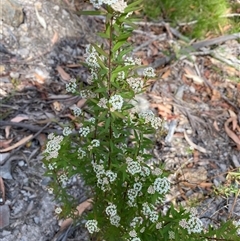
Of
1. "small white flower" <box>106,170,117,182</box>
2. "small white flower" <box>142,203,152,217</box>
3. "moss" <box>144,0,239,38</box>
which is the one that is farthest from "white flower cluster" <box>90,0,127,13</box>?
"moss" <box>144,0,239,38</box>

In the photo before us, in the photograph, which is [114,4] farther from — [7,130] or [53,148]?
[7,130]

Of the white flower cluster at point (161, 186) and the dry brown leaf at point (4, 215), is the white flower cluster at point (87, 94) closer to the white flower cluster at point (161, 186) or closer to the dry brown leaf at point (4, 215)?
the white flower cluster at point (161, 186)

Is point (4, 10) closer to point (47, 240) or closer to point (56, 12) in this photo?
point (56, 12)

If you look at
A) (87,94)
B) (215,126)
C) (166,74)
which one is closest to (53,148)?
(87,94)

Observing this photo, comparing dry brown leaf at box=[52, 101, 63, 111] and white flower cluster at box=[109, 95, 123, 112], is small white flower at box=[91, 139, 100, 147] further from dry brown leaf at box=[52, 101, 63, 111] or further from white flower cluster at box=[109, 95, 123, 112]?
dry brown leaf at box=[52, 101, 63, 111]

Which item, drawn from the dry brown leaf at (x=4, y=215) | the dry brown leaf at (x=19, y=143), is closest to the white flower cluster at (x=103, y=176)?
the dry brown leaf at (x=4, y=215)

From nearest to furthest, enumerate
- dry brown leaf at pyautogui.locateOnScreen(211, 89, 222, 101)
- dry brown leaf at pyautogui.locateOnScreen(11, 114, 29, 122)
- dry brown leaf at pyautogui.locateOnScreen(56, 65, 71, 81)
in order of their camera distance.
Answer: dry brown leaf at pyautogui.locateOnScreen(11, 114, 29, 122) → dry brown leaf at pyautogui.locateOnScreen(56, 65, 71, 81) → dry brown leaf at pyautogui.locateOnScreen(211, 89, 222, 101)
